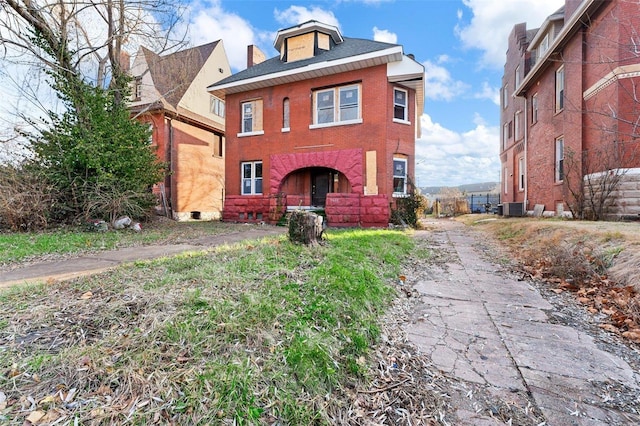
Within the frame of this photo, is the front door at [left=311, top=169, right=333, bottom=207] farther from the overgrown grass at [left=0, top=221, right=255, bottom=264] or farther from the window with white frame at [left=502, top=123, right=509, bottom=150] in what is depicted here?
the window with white frame at [left=502, top=123, right=509, bottom=150]

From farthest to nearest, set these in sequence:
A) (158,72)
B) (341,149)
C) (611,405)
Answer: (158,72)
(341,149)
(611,405)

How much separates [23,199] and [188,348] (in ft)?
30.5

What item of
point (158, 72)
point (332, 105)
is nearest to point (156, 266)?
point (332, 105)

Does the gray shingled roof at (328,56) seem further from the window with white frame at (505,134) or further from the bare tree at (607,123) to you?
the window with white frame at (505,134)

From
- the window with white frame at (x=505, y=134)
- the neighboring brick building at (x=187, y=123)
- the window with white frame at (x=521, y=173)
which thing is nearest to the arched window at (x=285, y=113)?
the neighboring brick building at (x=187, y=123)

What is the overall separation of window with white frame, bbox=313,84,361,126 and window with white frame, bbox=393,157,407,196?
2.27 m

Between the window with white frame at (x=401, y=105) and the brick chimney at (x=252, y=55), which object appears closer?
the window with white frame at (x=401, y=105)

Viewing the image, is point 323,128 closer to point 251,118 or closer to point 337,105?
point 337,105

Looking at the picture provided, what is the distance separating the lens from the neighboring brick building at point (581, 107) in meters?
8.01

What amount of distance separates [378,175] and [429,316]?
847cm

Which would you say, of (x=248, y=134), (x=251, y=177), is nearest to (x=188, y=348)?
(x=251, y=177)

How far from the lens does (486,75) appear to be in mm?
21500

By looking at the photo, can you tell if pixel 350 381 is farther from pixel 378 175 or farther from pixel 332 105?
pixel 332 105

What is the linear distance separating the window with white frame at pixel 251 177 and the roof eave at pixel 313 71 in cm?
344
